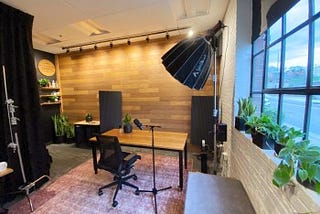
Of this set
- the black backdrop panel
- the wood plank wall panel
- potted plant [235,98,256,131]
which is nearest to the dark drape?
potted plant [235,98,256,131]

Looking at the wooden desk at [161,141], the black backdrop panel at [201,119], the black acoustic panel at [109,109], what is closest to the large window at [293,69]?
the wooden desk at [161,141]

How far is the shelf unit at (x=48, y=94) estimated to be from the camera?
4730mm

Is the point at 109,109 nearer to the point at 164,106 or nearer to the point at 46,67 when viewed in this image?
the point at 164,106

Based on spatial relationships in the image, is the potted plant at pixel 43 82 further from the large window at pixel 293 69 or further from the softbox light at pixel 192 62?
the large window at pixel 293 69

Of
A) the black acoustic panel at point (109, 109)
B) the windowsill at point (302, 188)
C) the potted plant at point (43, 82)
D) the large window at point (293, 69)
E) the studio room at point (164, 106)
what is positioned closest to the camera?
the windowsill at point (302, 188)

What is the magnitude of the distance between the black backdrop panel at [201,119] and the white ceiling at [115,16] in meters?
1.52

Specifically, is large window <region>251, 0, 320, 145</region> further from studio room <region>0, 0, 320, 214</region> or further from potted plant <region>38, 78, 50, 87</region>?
Answer: potted plant <region>38, 78, 50, 87</region>

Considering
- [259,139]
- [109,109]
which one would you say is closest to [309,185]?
[259,139]

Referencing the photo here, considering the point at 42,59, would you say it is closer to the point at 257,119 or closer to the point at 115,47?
the point at 115,47

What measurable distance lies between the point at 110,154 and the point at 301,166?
216 centimetres

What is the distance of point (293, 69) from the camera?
Answer: 4.34 feet

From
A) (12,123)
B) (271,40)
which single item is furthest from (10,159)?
(271,40)

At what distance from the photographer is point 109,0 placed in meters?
2.29

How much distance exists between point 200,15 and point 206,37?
4.42 feet
